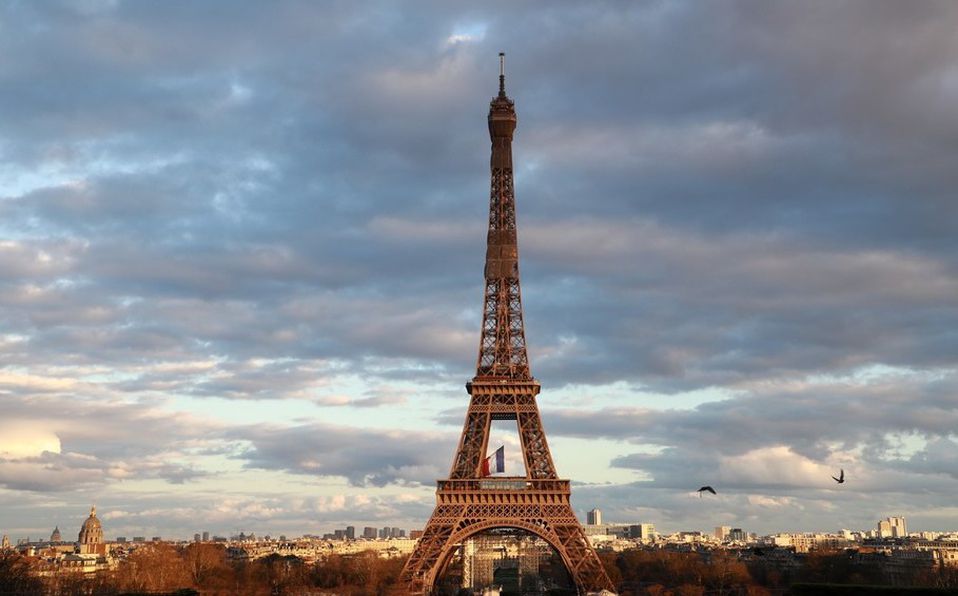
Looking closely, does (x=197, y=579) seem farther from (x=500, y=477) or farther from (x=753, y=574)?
(x=753, y=574)

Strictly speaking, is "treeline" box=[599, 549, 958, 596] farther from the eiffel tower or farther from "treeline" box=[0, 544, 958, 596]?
the eiffel tower

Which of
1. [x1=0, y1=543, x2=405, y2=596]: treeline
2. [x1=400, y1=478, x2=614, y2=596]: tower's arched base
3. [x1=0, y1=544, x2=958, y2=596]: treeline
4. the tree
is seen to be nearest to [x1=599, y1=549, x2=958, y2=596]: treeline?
[x1=0, y1=544, x2=958, y2=596]: treeline

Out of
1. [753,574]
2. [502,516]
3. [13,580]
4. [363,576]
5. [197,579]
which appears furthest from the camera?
[753,574]

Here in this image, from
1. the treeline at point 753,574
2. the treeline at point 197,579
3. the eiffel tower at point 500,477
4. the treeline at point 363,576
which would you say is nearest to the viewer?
the eiffel tower at point 500,477

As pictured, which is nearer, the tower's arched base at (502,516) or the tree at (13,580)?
the tower's arched base at (502,516)

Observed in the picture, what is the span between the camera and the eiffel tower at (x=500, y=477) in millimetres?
93750

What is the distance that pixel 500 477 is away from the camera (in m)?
95.9

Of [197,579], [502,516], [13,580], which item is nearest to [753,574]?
[502,516]

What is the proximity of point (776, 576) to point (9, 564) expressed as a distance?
84.6m

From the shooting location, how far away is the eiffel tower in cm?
9375

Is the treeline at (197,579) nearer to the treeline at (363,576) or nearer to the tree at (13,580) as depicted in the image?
the tree at (13,580)

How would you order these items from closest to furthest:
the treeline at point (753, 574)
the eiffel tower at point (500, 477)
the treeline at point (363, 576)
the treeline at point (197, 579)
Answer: the eiffel tower at point (500, 477) → the treeline at point (197, 579) → the treeline at point (363, 576) → the treeline at point (753, 574)

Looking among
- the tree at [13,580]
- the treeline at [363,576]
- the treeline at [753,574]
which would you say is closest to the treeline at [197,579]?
the tree at [13,580]

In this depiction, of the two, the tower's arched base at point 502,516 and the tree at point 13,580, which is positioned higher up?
the tower's arched base at point 502,516
